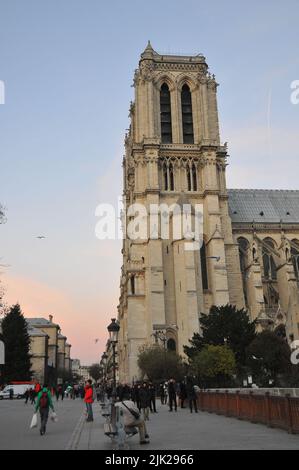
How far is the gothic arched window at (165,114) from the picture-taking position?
2403 inches

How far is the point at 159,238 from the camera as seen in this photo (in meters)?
53.8

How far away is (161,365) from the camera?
41.9 meters

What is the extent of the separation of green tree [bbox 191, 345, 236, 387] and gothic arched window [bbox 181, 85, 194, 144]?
1295 inches

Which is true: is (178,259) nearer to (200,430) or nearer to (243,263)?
(243,263)

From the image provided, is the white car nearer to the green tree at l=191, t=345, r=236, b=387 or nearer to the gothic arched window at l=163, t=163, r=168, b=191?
the green tree at l=191, t=345, r=236, b=387

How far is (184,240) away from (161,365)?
15.3 metres

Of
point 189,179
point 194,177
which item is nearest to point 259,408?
point 189,179

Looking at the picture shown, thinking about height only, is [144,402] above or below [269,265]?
below

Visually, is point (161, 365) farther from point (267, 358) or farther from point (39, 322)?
→ point (39, 322)

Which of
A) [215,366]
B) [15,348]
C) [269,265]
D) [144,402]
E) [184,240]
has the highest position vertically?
[184,240]

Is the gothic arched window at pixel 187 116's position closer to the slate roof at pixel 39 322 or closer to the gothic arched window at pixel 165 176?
the gothic arched window at pixel 165 176

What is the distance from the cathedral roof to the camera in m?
65.1

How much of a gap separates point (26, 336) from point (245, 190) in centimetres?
3614
